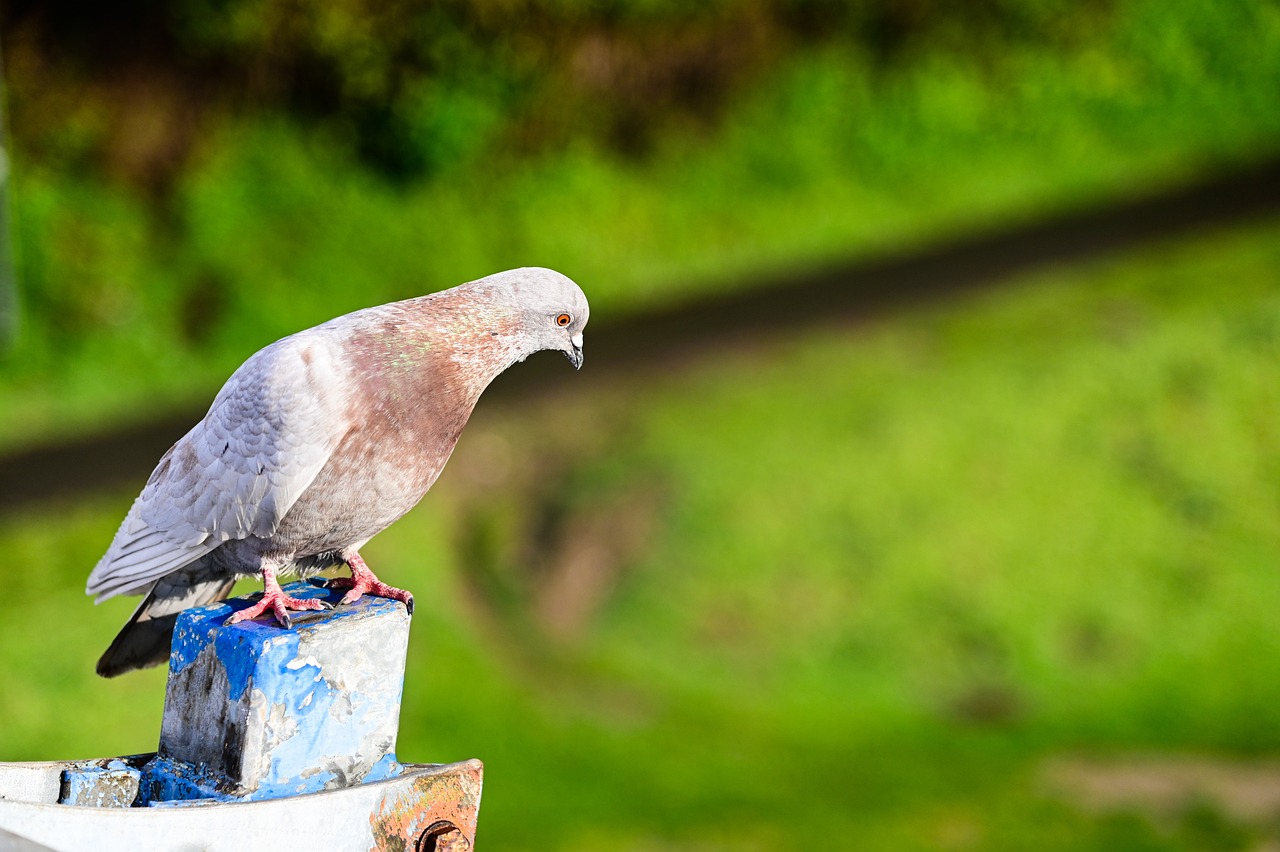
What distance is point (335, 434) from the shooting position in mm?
2980

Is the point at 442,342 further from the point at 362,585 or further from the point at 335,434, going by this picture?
the point at 362,585

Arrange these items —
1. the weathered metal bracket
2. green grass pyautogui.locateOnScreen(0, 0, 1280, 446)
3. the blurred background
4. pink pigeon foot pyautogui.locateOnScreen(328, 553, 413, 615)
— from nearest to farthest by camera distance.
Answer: the weathered metal bracket
pink pigeon foot pyautogui.locateOnScreen(328, 553, 413, 615)
the blurred background
green grass pyautogui.locateOnScreen(0, 0, 1280, 446)

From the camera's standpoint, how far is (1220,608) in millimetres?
8211

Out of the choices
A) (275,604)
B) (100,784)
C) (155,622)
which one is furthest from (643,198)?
(100,784)

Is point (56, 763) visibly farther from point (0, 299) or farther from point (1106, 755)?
point (0, 299)

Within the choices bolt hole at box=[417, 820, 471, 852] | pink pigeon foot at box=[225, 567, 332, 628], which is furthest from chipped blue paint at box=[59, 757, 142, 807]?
bolt hole at box=[417, 820, 471, 852]

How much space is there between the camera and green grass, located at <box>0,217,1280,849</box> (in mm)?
6852

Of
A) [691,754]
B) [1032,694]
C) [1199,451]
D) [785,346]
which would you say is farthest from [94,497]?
[1199,451]

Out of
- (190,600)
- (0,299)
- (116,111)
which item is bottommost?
(190,600)

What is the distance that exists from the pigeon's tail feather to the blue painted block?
69 centimetres

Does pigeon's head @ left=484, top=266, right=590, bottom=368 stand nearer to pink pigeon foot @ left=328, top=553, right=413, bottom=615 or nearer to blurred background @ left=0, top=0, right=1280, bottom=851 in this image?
pink pigeon foot @ left=328, top=553, right=413, bottom=615

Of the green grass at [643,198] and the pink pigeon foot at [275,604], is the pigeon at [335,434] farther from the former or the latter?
the green grass at [643,198]

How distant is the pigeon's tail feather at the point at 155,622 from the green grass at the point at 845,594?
3343 mm

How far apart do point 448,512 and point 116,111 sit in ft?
13.4
